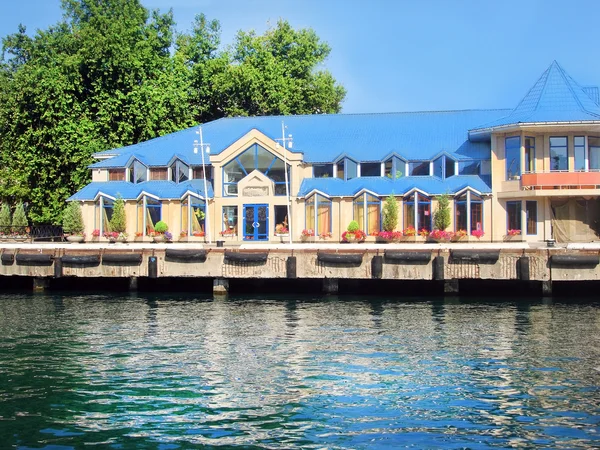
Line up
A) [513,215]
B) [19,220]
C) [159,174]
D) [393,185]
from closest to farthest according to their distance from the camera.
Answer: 1. [513,215]
2. [393,185]
3. [159,174]
4. [19,220]

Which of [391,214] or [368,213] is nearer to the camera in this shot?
[391,214]

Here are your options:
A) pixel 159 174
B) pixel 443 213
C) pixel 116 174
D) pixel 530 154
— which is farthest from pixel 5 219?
pixel 530 154

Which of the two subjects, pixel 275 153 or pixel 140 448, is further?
pixel 275 153

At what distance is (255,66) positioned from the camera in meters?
70.6

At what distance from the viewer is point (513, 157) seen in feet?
155

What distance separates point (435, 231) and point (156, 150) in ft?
65.8

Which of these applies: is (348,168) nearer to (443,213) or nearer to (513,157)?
(443,213)

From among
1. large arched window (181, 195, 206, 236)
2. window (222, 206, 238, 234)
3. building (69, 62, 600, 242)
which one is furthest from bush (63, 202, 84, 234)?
window (222, 206, 238, 234)

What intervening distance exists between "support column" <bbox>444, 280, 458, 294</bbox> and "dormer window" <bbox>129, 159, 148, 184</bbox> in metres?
24.9

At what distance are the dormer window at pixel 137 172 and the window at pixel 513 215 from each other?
23384mm

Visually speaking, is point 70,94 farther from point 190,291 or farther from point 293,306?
point 293,306

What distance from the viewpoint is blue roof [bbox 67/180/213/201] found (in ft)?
169

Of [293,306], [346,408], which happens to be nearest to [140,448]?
[346,408]

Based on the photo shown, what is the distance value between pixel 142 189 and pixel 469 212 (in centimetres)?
2051
